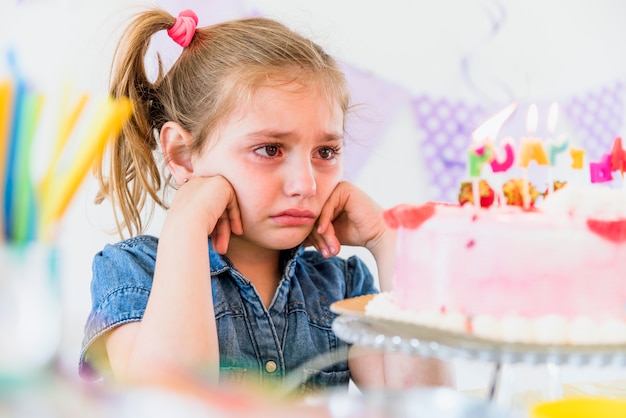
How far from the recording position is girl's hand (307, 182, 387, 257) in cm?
133

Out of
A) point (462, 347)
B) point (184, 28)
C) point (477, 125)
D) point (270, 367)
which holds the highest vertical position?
point (184, 28)

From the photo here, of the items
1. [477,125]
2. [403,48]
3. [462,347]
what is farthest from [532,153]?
[477,125]

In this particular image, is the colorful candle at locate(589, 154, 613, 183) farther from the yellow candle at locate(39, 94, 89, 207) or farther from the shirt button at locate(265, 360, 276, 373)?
the yellow candle at locate(39, 94, 89, 207)

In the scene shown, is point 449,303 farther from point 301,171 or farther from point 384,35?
point 384,35

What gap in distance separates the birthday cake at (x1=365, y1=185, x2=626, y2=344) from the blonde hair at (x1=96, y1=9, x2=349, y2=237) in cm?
53

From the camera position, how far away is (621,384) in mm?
1421

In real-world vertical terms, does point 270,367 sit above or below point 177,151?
below

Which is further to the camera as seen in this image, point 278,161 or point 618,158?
point 278,161

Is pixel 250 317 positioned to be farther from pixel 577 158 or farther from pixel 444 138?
pixel 444 138

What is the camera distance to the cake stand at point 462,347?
0.69 metres

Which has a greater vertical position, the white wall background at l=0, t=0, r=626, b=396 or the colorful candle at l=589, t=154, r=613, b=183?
the white wall background at l=0, t=0, r=626, b=396

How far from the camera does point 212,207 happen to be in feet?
3.80

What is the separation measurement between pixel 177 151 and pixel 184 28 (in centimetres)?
23

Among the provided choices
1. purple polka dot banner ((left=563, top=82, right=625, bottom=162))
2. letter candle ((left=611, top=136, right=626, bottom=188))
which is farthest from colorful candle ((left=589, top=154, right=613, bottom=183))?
purple polka dot banner ((left=563, top=82, right=625, bottom=162))
